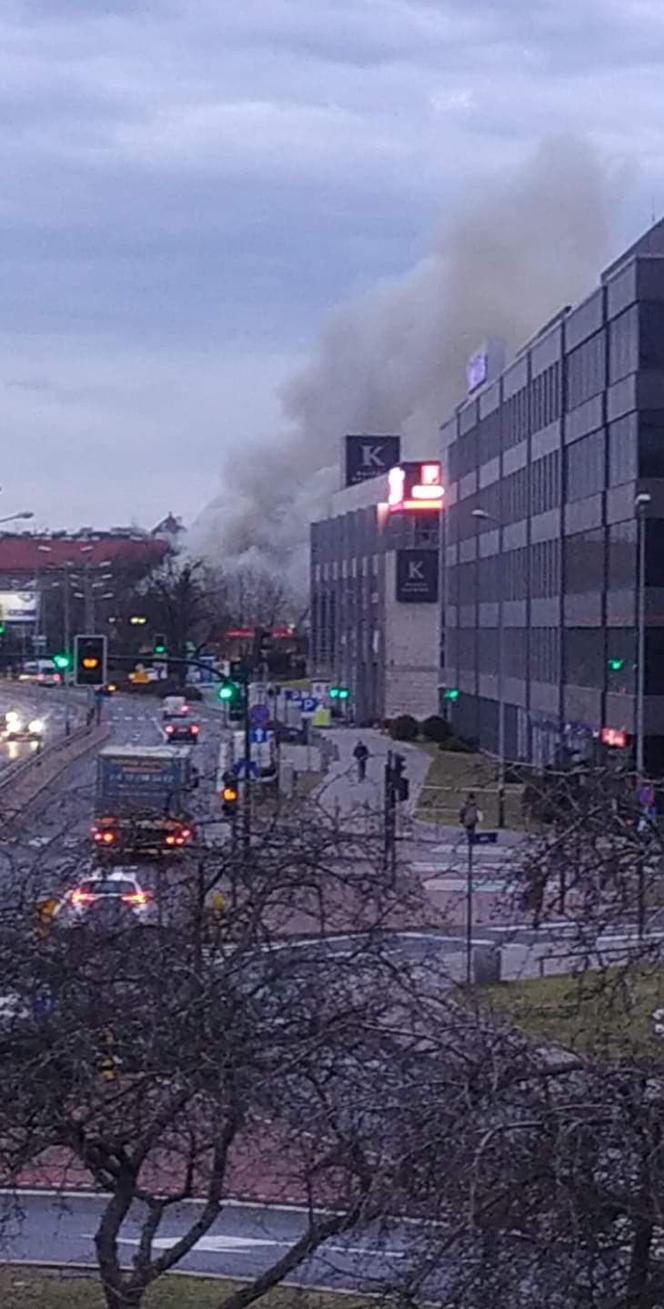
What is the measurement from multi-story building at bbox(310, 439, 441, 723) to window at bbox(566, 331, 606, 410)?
112 ft

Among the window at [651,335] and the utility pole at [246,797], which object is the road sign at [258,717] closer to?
the utility pole at [246,797]

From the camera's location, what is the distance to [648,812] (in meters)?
10.4

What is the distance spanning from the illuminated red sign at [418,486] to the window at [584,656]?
117ft

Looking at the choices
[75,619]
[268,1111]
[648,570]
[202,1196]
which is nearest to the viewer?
[268,1111]

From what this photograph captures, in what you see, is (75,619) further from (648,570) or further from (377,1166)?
(377,1166)

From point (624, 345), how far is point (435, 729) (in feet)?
101

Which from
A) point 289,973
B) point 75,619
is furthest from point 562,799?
point 75,619

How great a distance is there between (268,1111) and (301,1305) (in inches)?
47.4

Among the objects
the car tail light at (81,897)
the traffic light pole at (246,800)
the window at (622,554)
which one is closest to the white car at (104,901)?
the car tail light at (81,897)

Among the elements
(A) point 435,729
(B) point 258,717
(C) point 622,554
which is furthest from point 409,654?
(B) point 258,717

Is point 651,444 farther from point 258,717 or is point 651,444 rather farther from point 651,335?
point 258,717

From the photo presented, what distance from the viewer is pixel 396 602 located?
89.3 metres

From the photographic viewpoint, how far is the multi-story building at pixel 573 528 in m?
45.5

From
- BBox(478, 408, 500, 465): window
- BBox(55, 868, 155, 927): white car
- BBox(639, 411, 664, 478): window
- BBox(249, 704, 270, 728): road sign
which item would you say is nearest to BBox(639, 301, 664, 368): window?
BBox(639, 411, 664, 478): window
